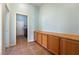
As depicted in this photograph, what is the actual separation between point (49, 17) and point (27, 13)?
4.79 feet

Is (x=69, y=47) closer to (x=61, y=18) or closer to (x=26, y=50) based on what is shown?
(x=61, y=18)

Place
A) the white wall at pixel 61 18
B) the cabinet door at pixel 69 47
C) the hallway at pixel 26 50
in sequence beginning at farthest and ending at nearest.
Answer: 1. the hallway at pixel 26 50
2. the white wall at pixel 61 18
3. the cabinet door at pixel 69 47

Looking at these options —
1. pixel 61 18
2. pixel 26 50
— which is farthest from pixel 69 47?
pixel 26 50

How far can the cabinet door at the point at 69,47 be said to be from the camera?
1.96 m

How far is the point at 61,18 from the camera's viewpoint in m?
3.17

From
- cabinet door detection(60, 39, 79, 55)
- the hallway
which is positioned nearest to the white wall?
cabinet door detection(60, 39, 79, 55)

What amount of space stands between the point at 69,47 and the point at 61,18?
1255 millimetres

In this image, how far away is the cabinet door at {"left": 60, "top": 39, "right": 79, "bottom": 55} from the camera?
1956 millimetres

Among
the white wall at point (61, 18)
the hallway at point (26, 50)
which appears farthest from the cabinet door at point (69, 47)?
the hallway at point (26, 50)

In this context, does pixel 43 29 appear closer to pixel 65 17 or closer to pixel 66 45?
pixel 65 17

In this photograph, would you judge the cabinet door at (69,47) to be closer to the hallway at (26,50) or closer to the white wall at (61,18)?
the white wall at (61,18)

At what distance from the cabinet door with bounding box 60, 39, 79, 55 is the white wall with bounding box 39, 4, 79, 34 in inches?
21.0

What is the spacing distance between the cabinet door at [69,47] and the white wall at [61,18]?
53 centimetres

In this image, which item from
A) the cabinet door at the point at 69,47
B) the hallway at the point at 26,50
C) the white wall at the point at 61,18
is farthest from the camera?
the hallway at the point at 26,50
